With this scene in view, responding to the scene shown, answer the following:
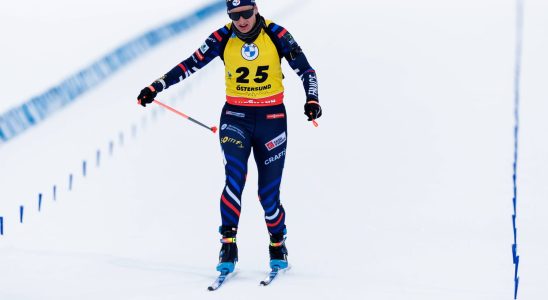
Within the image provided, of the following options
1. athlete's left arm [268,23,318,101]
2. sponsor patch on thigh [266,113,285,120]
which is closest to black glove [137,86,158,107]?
sponsor patch on thigh [266,113,285,120]

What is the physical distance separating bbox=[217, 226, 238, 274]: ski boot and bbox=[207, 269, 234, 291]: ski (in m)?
0.02

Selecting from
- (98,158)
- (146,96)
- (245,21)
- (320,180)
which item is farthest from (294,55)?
(98,158)

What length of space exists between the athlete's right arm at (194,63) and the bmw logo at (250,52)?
186mm

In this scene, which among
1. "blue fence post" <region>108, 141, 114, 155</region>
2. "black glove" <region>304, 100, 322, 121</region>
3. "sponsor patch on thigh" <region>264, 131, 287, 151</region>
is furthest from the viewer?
"blue fence post" <region>108, 141, 114, 155</region>

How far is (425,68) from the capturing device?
1375 centimetres

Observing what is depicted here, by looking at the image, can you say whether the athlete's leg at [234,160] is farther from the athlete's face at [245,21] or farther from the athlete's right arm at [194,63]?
the athlete's face at [245,21]

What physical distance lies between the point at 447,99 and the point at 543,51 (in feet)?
10.1

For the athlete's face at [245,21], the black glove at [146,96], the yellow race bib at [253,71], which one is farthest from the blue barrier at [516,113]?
the black glove at [146,96]

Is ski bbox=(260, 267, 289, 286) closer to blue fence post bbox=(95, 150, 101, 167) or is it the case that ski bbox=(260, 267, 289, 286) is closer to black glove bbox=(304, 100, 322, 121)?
black glove bbox=(304, 100, 322, 121)

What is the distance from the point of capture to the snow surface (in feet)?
20.0

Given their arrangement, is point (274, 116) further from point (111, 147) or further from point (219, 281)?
point (111, 147)

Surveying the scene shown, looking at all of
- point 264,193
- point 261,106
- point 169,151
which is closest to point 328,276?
point 264,193

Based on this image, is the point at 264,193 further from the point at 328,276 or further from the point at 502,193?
the point at 502,193

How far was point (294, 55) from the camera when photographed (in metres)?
6.01
